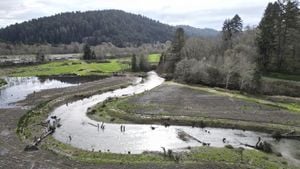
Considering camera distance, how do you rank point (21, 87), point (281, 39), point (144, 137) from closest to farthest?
point (144, 137), point (281, 39), point (21, 87)

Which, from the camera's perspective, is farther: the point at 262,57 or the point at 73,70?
the point at 73,70

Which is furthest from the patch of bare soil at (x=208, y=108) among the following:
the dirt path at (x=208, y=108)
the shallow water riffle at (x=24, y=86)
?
the shallow water riffle at (x=24, y=86)

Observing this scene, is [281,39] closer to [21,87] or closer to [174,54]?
[174,54]

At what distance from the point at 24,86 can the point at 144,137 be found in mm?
62850

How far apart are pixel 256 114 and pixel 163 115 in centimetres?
1535

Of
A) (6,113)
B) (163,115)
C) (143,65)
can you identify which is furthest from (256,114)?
→ (143,65)

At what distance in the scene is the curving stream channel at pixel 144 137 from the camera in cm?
4428

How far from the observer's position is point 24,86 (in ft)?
332

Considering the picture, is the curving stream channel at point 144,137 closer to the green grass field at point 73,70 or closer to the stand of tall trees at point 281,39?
the stand of tall trees at point 281,39

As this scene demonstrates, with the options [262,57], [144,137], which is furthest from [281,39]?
[144,137]

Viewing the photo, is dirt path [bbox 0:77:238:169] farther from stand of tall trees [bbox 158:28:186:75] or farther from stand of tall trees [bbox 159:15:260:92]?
stand of tall trees [bbox 158:28:186:75]

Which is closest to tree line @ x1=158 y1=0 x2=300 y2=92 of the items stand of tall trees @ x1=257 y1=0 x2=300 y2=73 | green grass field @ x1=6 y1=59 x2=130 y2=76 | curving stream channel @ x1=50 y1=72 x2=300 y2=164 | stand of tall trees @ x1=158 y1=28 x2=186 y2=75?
stand of tall trees @ x1=257 y1=0 x2=300 y2=73

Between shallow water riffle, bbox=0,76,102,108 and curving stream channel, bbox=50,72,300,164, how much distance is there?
2467cm

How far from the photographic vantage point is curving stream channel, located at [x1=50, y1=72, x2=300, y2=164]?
145 ft
